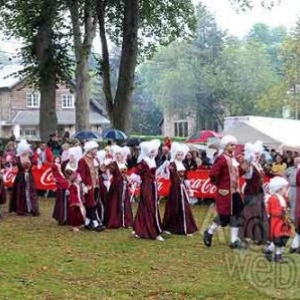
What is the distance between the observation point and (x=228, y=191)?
10.9m

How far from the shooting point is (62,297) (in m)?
7.62

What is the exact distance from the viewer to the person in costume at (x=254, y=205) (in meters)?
11.1

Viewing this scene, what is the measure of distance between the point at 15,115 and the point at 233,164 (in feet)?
155

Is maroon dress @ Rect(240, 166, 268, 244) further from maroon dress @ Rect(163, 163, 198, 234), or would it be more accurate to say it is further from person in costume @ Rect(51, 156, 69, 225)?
person in costume @ Rect(51, 156, 69, 225)

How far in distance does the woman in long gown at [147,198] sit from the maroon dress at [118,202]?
1.46 metres

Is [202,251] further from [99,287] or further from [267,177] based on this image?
[267,177]

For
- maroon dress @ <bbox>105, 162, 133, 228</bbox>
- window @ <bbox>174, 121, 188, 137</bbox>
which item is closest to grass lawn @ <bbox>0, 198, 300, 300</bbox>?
maroon dress @ <bbox>105, 162, 133, 228</bbox>

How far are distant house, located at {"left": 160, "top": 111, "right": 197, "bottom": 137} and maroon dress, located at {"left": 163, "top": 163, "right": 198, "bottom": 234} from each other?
60190 mm

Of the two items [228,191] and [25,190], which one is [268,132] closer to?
[25,190]

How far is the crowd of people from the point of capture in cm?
1026

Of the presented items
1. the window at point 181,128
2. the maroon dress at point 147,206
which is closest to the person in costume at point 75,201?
the maroon dress at point 147,206

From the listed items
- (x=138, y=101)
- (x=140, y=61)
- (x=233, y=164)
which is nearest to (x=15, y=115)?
(x=138, y=101)

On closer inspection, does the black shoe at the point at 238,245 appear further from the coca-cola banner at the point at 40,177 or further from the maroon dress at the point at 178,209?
the coca-cola banner at the point at 40,177

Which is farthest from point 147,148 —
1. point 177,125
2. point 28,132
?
point 177,125
